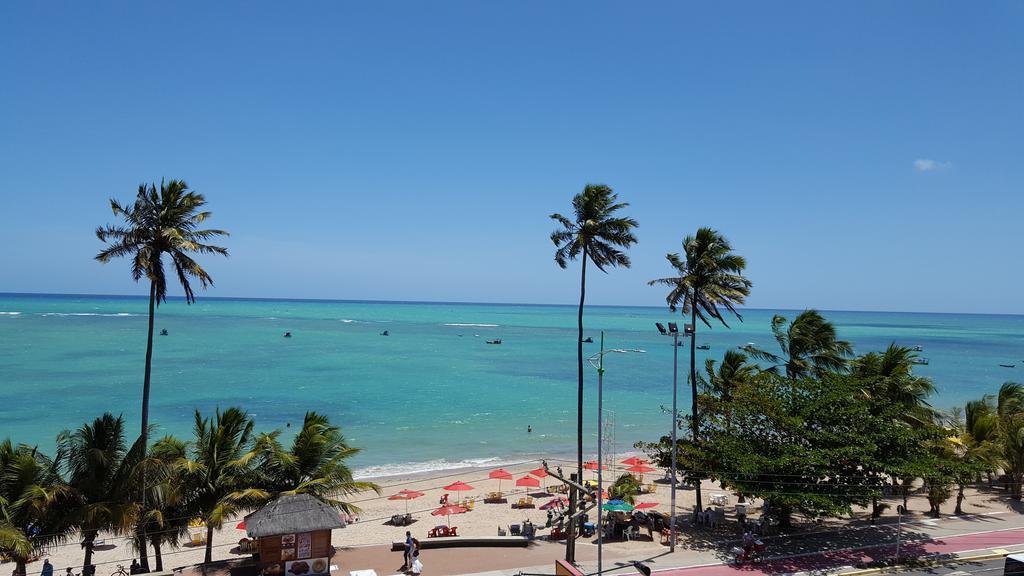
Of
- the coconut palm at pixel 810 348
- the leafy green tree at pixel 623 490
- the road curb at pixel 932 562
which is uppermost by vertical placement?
the coconut palm at pixel 810 348

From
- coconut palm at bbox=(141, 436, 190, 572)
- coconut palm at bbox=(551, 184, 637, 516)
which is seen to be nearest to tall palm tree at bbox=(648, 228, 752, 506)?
coconut palm at bbox=(551, 184, 637, 516)

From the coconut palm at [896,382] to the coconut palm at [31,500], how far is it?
100 feet

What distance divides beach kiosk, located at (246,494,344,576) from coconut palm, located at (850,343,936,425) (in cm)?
2327

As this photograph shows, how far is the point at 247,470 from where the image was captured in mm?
21672

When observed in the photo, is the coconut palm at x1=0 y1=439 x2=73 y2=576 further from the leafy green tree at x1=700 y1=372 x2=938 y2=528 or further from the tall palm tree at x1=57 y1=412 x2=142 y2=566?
the leafy green tree at x1=700 y1=372 x2=938 y2=528

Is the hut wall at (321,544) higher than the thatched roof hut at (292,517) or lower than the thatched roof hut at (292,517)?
lower

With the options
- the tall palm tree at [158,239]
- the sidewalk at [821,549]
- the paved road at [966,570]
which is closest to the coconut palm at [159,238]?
the tall palm tree at [158,239]

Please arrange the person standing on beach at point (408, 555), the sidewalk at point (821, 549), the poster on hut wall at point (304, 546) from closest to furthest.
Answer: the poster on hut wall at point (304, 546)
the person standing on beach at point (408, 555)
the sidewalk at point (821, 549)

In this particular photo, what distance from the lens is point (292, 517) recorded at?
777 inches

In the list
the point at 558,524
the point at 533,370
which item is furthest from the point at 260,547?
the point at 533,370

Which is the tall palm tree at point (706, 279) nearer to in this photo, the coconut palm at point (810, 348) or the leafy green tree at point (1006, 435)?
the coconut palm at point (810, 348)

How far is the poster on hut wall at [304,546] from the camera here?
19.9m

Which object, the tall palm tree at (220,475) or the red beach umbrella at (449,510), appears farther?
the red beach umbrella at (449,510)

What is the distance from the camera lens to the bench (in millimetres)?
23891
